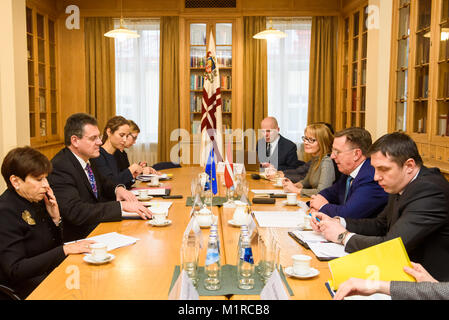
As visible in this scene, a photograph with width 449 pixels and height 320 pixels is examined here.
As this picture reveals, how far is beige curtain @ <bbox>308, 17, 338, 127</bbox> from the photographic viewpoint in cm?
701

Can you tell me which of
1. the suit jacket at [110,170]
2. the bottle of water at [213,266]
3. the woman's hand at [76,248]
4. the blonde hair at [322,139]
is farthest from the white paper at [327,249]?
the suit jacket at [110,170]

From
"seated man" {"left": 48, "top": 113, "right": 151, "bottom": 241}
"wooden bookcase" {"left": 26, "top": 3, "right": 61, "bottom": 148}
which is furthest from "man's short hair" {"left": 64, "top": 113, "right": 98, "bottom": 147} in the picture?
"wooden bookcase" {"left": 26, "top": 3, "right": 61, "bottom": 148}

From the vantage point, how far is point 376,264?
1568 millimetres

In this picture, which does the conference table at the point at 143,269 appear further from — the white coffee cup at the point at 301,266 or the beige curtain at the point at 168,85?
the beige curtain at the point at 168,85

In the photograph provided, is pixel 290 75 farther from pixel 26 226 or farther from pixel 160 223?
pixel 26 226

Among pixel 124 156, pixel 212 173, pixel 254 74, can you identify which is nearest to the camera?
pixel 212 173

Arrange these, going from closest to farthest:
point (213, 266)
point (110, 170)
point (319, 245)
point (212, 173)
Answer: point (213, 266)
point (319, 245)
point (212, 173)
point (110, 170)

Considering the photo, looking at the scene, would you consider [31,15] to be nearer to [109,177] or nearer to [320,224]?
[109,177]

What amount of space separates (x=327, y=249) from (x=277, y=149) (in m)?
3.35

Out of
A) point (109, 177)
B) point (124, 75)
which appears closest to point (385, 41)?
point (109, 177)

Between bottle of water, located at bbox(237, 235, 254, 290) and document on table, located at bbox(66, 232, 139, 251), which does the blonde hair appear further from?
bottle of water, located at bbox(237, 235, 254, 290)

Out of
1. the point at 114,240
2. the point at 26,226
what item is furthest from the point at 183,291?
the point at 26,226

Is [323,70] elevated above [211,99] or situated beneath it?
elevated above

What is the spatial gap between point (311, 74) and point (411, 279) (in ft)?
19.2
